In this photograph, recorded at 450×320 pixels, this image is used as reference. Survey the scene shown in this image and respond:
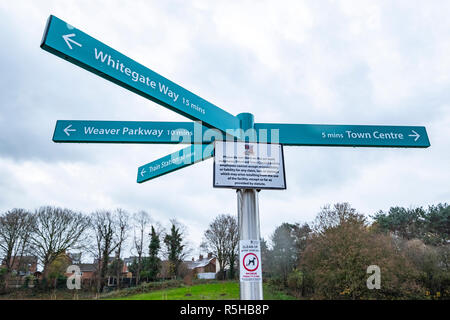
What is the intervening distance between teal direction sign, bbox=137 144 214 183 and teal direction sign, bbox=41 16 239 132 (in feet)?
1.82

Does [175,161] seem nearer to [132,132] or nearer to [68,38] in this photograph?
[132,132]

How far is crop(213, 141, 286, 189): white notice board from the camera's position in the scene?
3.05 metres

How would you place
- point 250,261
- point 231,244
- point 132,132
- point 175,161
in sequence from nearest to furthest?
point 250,261
point 132,132
point 175,161
point 231,244

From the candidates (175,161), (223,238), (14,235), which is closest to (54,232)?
(14,235)

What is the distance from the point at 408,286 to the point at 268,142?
13231mm

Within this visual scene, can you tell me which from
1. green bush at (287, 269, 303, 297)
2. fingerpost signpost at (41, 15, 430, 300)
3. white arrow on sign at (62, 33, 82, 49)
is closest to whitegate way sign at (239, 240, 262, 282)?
fingerpost signpost at (41, 15, 430, 300)

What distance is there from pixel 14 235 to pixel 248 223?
34.3m

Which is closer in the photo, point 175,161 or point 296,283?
point 175,161

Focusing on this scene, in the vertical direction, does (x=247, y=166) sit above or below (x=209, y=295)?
above

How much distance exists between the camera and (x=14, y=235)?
92.9 feet

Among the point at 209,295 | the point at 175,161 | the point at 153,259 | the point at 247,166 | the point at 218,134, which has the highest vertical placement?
the point at 218,134

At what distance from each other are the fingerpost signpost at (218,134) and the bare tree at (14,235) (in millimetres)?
32507

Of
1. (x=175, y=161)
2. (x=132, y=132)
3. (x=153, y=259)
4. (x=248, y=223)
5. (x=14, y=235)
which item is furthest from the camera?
(x=153, y=259)

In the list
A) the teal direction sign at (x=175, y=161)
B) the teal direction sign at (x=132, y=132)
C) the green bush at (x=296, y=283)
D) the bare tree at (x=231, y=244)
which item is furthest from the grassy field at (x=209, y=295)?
the teal direction sign at (x=132, y=132)
